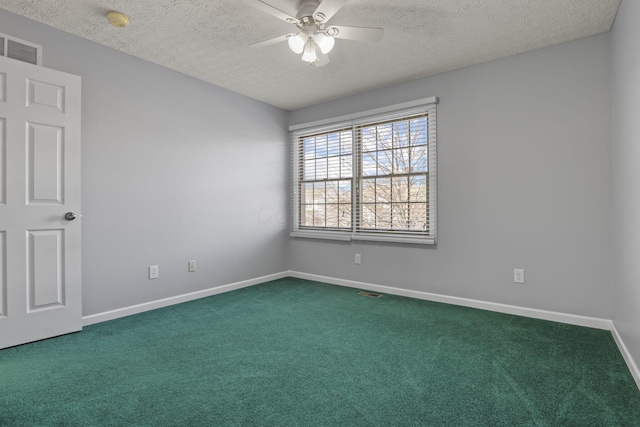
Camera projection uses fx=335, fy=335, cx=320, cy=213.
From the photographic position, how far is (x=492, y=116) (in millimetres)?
3293

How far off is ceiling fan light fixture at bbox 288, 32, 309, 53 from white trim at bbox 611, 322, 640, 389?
290 cm

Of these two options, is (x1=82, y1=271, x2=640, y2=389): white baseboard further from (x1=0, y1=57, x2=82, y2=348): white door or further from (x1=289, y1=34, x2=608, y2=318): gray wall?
(x1=0, y1=57, x2=82, y2=348): white door

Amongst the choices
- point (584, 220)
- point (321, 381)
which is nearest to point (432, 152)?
point (584, 220)

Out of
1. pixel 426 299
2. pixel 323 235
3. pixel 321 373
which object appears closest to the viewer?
pixel 321 373

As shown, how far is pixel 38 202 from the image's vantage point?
2549mm

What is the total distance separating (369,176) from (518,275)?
194cm

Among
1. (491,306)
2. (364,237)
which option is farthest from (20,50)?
(491,306)

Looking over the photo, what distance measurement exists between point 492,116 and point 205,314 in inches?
133

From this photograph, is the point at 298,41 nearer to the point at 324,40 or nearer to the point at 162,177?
the point at 324,40

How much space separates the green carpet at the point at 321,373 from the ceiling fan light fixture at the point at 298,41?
2173mm

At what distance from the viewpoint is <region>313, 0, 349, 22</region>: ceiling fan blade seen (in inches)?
81.8

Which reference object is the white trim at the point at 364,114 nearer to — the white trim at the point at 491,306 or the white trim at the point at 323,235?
the white trim at the point at 323,235

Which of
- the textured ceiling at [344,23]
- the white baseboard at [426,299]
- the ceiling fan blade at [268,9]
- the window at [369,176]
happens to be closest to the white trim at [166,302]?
the white baseboard at [426,299]

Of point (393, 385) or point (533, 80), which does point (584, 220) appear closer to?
point (533, 80)
